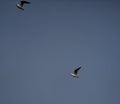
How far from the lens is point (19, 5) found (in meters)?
17.5

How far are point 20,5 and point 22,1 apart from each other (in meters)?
0.20

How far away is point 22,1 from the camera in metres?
17.7

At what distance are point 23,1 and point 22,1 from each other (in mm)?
54

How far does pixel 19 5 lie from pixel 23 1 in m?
0.31

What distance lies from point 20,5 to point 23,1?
0.69 ft

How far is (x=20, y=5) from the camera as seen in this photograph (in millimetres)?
17672

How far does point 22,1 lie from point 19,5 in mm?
319
